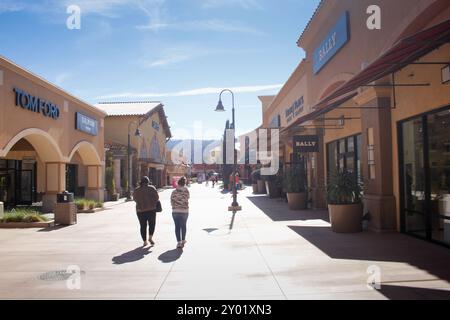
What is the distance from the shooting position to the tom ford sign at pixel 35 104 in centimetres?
1603

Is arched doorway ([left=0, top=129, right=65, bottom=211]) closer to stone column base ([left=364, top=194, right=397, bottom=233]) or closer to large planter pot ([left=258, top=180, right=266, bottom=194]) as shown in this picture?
stone column base ([left=364, top=194, right=397, bottom=233])

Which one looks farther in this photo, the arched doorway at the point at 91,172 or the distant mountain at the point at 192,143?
the distant mountain at the point at 192,143

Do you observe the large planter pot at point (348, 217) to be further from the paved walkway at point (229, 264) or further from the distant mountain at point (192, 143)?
the distant mountain at point (192, 143)

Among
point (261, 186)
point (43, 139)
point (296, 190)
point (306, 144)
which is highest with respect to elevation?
point (43, 139)

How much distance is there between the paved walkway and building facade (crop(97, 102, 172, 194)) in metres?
18.3

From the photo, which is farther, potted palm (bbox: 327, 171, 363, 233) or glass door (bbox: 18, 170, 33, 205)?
glass door (bbox: 18, 170, 33, 205)

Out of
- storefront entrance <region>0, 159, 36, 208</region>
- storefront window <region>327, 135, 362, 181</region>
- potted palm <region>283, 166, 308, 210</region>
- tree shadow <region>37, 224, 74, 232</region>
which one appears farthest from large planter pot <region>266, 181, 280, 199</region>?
tree shadow <region>37, 224, 74, 232</region>

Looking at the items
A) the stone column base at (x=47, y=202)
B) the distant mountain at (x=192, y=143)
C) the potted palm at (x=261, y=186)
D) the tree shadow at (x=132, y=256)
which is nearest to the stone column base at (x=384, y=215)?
the tree shadow at (x=132, y=256)

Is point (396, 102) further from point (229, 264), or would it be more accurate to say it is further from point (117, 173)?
point (117, 173)

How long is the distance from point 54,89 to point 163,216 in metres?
7.84

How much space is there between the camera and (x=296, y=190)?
18.3m

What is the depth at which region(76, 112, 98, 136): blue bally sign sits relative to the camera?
2213 cm

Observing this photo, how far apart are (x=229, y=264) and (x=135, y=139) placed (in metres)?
33.8

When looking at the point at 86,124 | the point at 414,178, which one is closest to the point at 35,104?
the point at 86,124
